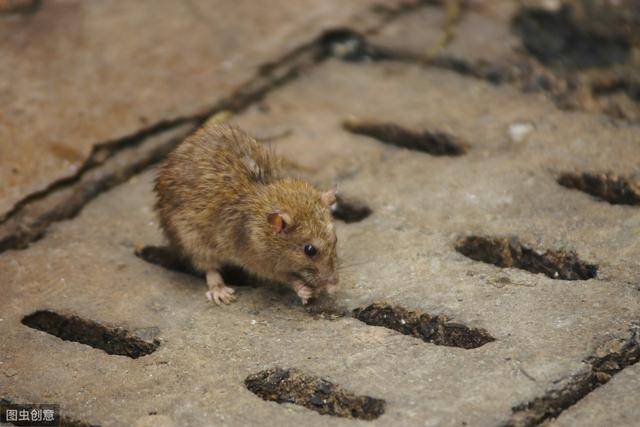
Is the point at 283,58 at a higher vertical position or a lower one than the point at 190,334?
higher

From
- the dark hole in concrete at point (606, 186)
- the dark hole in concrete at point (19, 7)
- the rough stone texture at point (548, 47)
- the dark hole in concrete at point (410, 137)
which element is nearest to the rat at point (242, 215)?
the dark hole in concrete at point (410, 137)

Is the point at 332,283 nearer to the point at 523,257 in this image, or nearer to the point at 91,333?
the point at 523,257

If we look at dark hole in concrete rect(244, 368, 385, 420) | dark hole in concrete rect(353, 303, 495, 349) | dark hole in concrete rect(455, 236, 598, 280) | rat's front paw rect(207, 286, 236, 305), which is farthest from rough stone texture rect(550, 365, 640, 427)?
rat's front paw rect(207, 286, 236, 305)

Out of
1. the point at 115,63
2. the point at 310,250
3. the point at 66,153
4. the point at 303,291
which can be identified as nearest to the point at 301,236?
the point at 310,250

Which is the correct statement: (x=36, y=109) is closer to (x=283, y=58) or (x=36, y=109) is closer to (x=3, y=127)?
(x=3, y=127)

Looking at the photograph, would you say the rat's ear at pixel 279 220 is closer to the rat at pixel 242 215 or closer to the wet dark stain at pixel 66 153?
the rat at pixel 242 215

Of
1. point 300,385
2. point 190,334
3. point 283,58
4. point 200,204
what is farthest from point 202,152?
point 283,58
